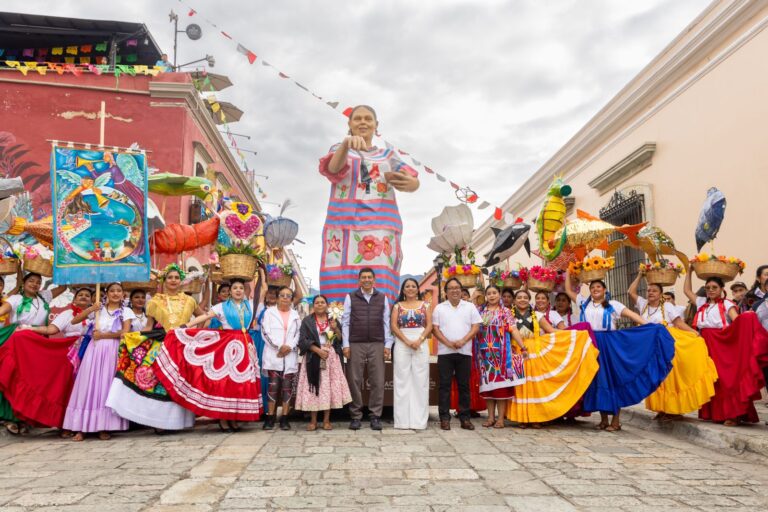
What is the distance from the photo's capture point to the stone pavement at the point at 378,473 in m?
3.28

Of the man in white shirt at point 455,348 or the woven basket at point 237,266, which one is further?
the woven basket at point 237,266

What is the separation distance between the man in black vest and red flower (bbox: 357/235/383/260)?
2.94 ft

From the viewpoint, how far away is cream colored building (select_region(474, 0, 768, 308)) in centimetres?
834

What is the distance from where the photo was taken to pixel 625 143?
1248 centimetres

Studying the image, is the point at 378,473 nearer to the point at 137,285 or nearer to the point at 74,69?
the point at 137,285

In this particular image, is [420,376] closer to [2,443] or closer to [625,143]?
[2,443]

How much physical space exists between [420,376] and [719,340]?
10.1 feet

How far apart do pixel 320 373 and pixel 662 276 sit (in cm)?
387

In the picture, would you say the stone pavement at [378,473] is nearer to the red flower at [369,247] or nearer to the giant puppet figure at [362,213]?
the giant puppet figure at [362,213]

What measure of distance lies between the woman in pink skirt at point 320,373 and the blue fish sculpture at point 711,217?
4.25 meters

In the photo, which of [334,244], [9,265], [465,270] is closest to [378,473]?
[465,270]

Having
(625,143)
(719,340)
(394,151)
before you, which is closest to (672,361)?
(719,340)

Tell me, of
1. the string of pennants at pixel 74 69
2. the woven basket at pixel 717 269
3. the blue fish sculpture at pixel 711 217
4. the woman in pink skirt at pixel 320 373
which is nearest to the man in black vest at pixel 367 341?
the woman in pink skirt at pixel 320 373

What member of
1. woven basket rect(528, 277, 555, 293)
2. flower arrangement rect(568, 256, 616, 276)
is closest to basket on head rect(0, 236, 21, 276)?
woven basket rect(528, 277, 555, 293)
